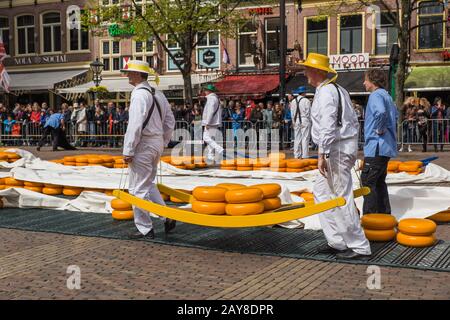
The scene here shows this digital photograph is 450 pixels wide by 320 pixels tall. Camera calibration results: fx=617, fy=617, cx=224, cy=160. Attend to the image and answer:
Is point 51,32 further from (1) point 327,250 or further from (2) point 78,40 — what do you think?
(1) point 327,250

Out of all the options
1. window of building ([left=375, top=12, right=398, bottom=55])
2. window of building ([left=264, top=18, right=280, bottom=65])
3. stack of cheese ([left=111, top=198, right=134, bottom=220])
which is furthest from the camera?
window of building ([left=264, top=18, right=280, bottom=65])

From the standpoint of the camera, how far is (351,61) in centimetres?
3089

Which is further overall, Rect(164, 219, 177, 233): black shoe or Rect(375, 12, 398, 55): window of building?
Rect(375, 12, 398, 55): window of building

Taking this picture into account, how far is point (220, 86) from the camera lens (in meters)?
32.5

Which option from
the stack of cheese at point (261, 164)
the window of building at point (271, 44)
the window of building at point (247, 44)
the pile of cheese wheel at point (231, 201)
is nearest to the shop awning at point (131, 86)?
the window of building at point (247, 44)

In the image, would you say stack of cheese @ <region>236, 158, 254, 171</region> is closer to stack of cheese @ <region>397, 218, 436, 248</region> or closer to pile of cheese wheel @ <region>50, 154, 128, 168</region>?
pile of cheese wheel @ <region>50, 154, 128, 168</region>

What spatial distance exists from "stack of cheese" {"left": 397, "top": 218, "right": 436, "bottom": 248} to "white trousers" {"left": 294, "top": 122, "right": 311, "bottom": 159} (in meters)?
8.66

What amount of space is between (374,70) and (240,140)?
13.8 metres

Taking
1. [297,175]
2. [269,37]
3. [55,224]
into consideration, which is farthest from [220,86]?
[55,224]

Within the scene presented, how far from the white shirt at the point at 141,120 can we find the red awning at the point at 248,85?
23189 mm

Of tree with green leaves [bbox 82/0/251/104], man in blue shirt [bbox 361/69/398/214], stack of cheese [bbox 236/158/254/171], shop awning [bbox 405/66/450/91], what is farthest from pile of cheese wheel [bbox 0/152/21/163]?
shop awning [bbox 405/66/450/91]

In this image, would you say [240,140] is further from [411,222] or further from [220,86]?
[411,222]

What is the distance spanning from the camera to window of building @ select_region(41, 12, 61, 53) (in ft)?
128
